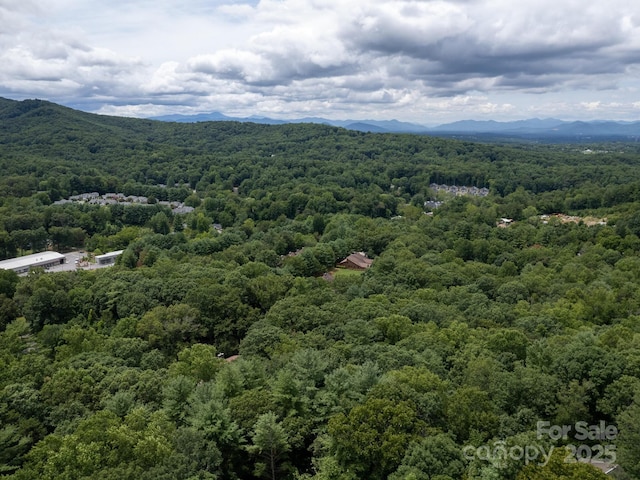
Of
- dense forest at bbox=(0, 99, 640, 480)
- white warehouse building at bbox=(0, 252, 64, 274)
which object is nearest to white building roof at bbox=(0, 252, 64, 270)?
white warehouse building at bbox=(0, 252, 64, 274)

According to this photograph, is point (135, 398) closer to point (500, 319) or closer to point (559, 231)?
point (500, 319)

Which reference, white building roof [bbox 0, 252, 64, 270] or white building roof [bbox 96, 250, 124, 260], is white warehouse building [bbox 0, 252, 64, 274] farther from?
white building roof [bbox 96, 250, 124, 260]

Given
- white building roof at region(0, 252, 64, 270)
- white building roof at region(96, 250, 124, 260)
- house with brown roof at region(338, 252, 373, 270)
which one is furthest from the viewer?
white building roof at region(96, 250, 124, 260)

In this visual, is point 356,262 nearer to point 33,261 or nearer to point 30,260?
point 33,261

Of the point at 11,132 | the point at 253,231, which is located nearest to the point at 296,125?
the point at 11,132

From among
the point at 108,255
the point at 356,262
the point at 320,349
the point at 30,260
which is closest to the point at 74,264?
the point at 108,255
